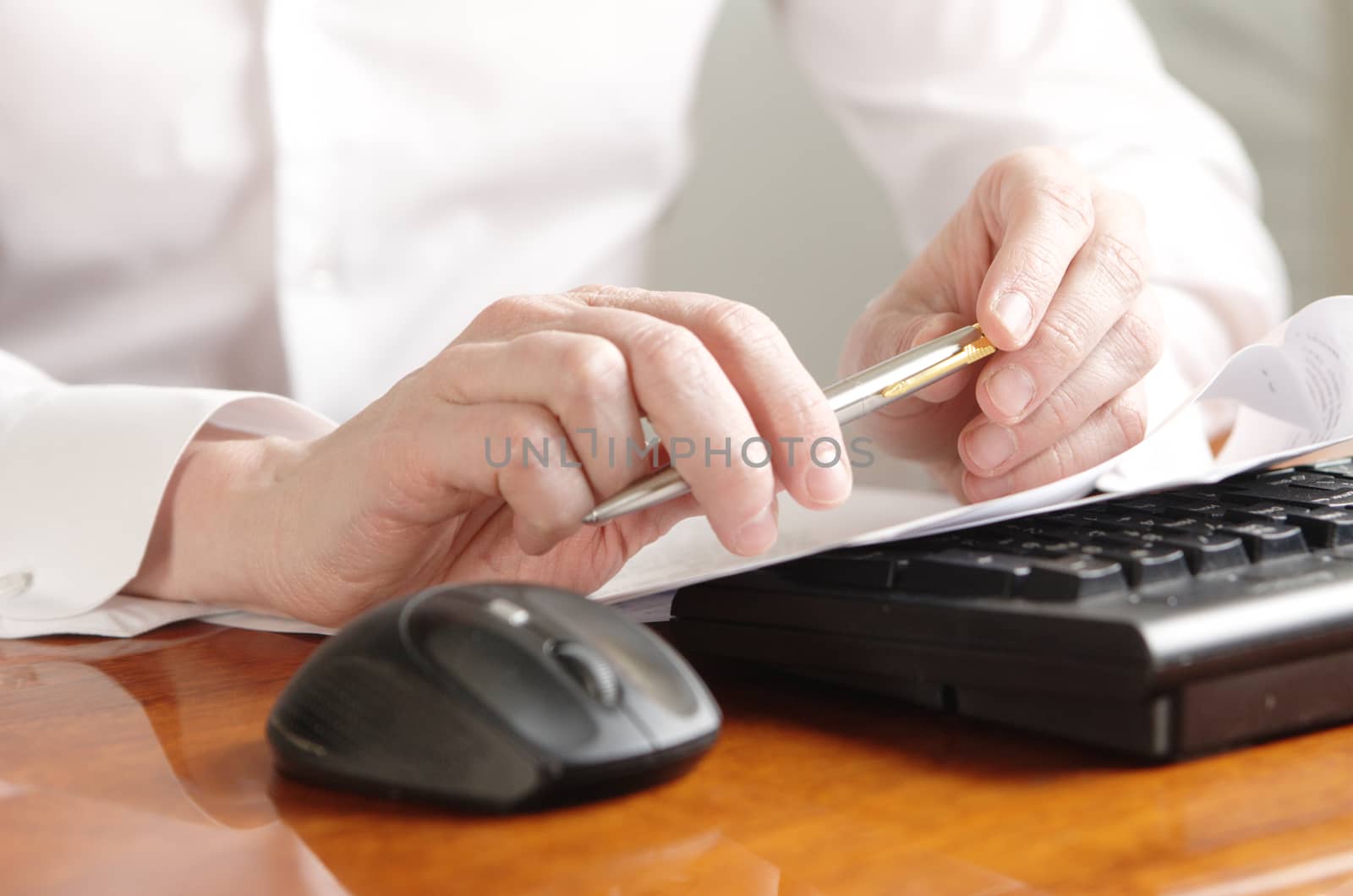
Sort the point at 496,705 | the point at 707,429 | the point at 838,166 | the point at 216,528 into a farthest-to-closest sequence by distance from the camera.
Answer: the point at 838,166 < the point at 216,528 < the point at 707,429 < the point at 496,705

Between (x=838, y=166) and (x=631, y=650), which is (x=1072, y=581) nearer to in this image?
(x=631, y=650)

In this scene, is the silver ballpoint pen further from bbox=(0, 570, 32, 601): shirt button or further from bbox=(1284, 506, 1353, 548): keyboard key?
bbox=(0, 570, 32, 601): shirt button

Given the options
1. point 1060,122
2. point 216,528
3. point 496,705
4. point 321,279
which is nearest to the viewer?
point 496,705

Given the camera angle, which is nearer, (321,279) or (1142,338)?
(1142,338)

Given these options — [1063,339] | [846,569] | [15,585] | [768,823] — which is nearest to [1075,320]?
[1063,339]

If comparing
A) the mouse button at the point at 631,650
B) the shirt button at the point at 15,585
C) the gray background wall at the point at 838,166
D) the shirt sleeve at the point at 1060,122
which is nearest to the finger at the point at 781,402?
the mouse button at the point at 631,650

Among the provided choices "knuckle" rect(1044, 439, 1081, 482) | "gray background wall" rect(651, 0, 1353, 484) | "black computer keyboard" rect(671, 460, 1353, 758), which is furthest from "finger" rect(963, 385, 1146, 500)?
"gray background wall" rect(651, 0, 1353, 484)

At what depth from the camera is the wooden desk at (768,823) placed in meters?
0.24

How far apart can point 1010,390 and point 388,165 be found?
0.54 meters

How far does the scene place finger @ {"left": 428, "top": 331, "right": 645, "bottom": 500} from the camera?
0.38 m

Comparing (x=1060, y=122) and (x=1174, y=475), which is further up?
(x=1060, y=122)

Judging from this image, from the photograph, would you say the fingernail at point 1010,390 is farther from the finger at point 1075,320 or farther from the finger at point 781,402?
the finger at point 781,402

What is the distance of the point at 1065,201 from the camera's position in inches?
22.5

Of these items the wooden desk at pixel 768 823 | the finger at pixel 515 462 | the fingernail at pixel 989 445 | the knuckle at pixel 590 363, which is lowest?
the fingernail at pixel 989 445
